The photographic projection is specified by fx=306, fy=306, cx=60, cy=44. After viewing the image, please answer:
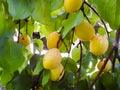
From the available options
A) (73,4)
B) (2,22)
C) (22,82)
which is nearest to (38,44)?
(22,82)

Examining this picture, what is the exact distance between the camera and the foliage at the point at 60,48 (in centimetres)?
47

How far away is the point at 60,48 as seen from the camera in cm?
65

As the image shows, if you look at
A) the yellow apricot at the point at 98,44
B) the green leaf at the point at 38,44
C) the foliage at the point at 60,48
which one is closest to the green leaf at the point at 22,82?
the foliage at the point at 60,48

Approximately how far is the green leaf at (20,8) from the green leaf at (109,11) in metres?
0.10

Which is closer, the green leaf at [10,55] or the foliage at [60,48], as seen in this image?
the foliage at [60,48]

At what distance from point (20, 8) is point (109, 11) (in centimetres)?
13

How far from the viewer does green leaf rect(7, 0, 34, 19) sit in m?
0.47

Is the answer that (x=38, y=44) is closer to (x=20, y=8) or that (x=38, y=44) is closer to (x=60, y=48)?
(x=60, y=48)

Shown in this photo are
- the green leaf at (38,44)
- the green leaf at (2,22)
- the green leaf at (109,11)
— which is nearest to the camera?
the green leaf at (109,11)

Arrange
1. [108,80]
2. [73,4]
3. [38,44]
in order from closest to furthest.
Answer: [73,4], [108,80], [38,44]

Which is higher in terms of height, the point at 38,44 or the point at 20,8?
the point at 20,8

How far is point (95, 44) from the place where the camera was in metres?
0.51

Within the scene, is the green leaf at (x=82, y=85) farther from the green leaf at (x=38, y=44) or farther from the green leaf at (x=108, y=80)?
the green leaf at (x=38, y=44)

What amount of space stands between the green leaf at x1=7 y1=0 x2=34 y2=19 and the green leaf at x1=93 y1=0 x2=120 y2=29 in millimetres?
103
